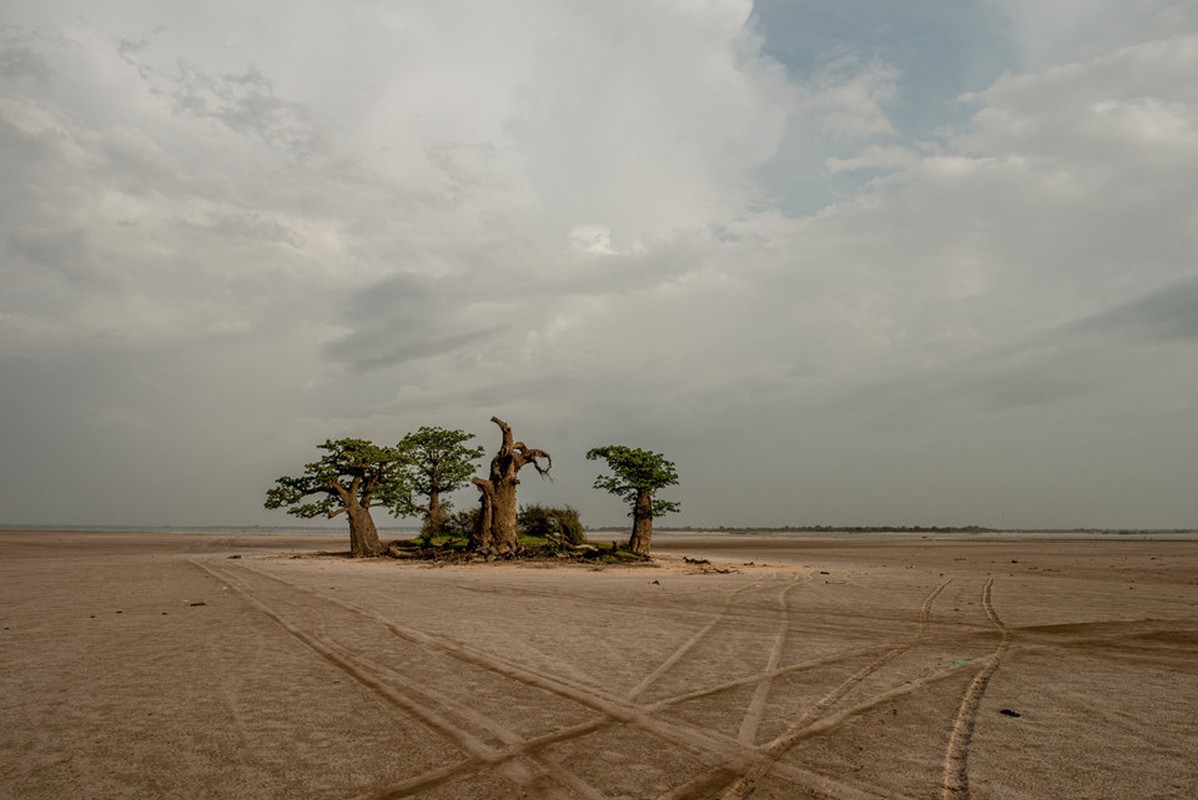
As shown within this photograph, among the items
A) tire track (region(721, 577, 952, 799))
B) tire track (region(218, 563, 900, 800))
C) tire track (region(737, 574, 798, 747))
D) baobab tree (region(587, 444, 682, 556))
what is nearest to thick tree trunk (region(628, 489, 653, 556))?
baobab tree (region(587, 444, 682, 556))

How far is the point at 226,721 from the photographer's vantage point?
555cm

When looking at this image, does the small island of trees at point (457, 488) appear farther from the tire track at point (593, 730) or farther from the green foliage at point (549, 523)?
the tire track at point (593, 730)

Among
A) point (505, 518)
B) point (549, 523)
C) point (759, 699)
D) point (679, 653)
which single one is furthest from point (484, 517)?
point (759, 699)

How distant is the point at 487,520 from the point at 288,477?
471 inches

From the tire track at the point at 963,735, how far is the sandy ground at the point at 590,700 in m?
0.03

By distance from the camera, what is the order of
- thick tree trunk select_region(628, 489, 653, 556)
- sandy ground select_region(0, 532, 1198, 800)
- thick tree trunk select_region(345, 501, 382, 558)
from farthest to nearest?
thick tree trunk select_region(345, 501, 382, 558), thick tree trunk select_region(628, 489, 653, 556), sandy ground select_region(0, 532, 1198, 800)

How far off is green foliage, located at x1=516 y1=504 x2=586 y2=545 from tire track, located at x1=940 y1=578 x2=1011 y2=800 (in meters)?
26.9

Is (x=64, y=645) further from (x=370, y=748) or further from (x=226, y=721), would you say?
(x=370, y=748)

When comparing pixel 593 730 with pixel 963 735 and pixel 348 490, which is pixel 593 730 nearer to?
pixel 963 735

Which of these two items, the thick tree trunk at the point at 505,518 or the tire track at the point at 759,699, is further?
the thick tree trunk at the point at 505,518

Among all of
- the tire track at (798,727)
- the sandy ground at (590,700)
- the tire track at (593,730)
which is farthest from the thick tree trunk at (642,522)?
the tire track at (593,730)

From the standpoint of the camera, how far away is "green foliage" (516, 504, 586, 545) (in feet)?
114

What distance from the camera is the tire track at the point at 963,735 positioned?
14.1 ft

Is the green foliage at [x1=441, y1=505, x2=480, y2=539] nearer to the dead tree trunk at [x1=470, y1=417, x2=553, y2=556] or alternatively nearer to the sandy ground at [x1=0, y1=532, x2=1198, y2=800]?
the dead tree trunk at [x1=470, y1=417, x2=553, y2=556]
